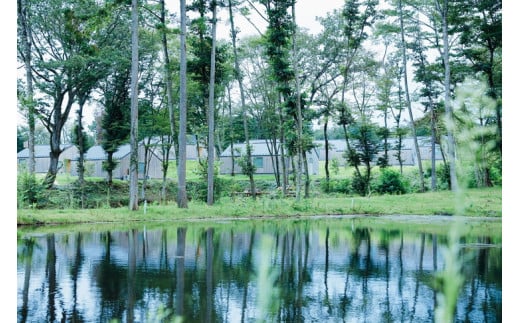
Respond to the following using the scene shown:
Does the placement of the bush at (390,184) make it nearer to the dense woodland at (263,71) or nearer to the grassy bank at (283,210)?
the dense woodland at (263,71)

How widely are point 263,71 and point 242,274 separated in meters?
19.6

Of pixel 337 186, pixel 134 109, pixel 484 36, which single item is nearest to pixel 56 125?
pixel 134 109

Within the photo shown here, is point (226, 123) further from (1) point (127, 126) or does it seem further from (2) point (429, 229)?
(2) point (429, 229)

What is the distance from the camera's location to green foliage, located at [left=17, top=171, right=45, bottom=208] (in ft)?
40.7

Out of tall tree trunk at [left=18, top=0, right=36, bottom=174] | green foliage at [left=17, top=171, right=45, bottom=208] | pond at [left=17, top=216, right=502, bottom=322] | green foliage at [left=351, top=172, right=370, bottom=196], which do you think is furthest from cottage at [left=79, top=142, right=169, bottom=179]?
pond at [left=17, top=216, right=502, bottom=322]

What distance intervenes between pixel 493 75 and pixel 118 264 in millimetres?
11469

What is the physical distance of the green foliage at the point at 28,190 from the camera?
40.7 feet

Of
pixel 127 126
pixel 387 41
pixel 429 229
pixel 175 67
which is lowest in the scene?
pixel 429 229

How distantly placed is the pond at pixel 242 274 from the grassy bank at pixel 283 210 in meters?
1.08

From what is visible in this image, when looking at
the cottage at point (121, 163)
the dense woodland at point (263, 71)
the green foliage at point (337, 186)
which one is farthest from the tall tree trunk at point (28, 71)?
the cottage at point (121, 163)

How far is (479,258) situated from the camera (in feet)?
25.3

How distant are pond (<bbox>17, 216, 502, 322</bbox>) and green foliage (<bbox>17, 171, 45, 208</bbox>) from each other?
1975mm
